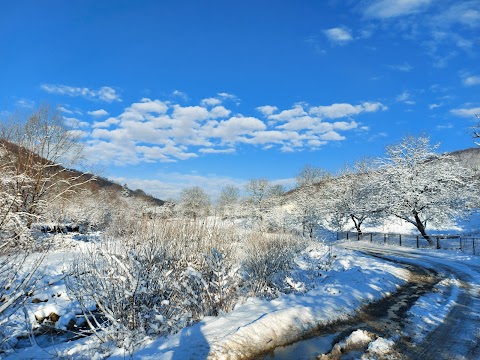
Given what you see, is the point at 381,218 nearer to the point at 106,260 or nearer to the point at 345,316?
the point at 345,316

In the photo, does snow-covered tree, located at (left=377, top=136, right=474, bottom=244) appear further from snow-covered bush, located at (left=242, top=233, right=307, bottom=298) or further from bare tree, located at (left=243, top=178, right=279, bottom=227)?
bare tree, located at (left=243, top=178, right=279, bottom=227)

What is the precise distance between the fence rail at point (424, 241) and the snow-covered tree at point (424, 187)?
52.9 inches

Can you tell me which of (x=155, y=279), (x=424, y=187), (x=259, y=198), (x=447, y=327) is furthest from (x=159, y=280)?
(x=259, y=198)

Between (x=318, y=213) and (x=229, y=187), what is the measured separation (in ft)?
118

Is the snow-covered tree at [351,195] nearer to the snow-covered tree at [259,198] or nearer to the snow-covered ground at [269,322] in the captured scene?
the snow-covered tree at [259,198]

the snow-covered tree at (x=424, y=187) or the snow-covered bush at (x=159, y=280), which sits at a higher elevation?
the snow-covered tree at (x=424, y=187)

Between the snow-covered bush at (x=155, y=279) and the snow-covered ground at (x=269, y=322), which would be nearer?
the snow-covered ground at (x=269, y=322)

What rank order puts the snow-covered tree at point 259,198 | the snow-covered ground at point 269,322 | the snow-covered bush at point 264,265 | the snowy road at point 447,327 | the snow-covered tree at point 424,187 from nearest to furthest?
the snowy road at point 447,327, the snow-covered ground at point 269,322, the snow-covered bush at point 264,265, the snow-covered tree at point 424,187, the snow-covered tree at point 259,198

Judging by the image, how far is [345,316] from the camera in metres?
7.90

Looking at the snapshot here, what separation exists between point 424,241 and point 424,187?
627cm

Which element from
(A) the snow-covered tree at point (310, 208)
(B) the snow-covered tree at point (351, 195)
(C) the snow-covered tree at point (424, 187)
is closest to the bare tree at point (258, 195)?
(A) the snow-covered tree at point (310, 208)

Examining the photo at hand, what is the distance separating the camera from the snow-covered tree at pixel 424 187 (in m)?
29.2

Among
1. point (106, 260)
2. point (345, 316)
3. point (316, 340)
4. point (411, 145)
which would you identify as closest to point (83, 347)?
point (106, 260)

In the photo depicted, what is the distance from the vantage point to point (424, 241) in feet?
108
